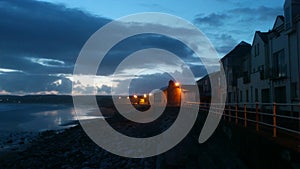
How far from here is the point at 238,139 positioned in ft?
39.4

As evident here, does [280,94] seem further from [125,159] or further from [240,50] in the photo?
[240,50]

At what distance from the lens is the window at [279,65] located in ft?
78.5

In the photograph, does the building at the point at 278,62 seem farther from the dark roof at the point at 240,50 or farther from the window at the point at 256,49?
the dark roof at the point at 240,50

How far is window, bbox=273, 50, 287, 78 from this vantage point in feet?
78.5

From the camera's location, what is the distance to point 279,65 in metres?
25.0

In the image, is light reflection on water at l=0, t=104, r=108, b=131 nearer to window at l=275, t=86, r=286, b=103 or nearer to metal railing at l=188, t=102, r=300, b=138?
window at l=275, t=86, r=286, b=103

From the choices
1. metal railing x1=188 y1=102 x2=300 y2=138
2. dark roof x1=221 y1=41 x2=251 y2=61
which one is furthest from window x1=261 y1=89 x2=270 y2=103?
dark roof x1=221 y1=41 x2=251 y2=61

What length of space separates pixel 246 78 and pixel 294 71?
1313 cm

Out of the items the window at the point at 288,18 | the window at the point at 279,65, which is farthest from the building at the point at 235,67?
the window at the point at 288,18

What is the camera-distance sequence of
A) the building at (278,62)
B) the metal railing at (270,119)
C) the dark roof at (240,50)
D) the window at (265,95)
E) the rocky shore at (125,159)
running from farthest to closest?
the dark roof at (240,50) < the window at (265,95) < the building at (278,62) < the rocky shore at (125,159) < the metal railing at (270,119)

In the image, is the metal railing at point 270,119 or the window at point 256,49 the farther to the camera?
the window at point 256,49

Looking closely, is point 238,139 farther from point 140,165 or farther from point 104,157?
point 104,157

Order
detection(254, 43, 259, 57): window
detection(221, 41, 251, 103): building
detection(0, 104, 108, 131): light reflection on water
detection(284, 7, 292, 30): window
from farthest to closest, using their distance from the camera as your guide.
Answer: detection(0, 104, 108, 131): light reflection on water → detection(221, 41, 251, 103): building → detection(254, 43, 259, 57): window → detection(284, 7, 292, 30): window

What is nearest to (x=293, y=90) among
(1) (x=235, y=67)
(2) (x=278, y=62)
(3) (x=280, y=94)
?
(3) (x=280, y=94)
